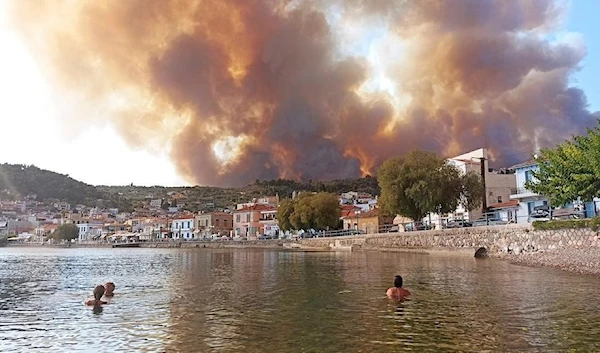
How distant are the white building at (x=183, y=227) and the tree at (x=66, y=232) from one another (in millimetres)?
31468

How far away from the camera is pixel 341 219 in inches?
3794

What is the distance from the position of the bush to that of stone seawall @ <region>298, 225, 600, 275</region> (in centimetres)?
26

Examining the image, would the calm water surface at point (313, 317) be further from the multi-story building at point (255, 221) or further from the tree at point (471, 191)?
the multi-story building at point (255, 221)

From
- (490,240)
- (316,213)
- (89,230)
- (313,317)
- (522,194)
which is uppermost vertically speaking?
(522,194)

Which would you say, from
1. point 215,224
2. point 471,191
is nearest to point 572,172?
point 471,191

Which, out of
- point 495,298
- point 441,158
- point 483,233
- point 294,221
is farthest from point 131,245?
point 495,298

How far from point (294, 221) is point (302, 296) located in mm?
69487

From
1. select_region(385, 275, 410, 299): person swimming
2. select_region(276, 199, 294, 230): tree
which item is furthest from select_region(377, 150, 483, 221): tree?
select_region(385, 275, 410, 299): person swimming

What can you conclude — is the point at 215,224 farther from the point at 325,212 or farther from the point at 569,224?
the point at 569,224

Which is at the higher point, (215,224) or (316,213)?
(316,213)

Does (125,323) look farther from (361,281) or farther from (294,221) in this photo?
(294,221)

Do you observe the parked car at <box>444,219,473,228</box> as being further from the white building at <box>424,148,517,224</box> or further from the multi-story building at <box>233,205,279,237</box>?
the multi-story building at <box>233,205,279,237</box>

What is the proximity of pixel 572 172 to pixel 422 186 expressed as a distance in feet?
72.2

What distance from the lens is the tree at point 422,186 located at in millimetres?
55062
